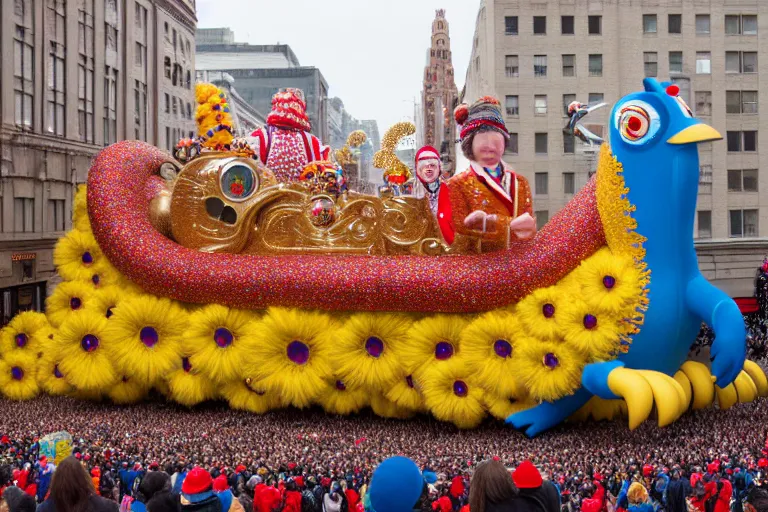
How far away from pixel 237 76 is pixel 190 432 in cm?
3882

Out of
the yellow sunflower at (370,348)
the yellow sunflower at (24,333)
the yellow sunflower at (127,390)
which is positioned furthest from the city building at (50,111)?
the yellow sunflower at (370,348)

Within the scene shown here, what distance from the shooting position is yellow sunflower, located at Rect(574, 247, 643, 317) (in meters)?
6.33

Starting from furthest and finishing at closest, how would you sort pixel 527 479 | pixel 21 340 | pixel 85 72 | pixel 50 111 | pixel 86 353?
pixel 85 72 < pixel 50 111 < pixel 21 340 < pixel 86 353 < pixel 527 479

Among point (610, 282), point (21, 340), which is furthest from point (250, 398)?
point (610, 282)

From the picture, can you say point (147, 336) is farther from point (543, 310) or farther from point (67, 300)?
point (543, 310)

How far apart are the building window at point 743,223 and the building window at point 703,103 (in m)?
2.27

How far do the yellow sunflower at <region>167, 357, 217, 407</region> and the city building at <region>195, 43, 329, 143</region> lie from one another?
114ft

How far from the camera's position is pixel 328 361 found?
7.22 meters

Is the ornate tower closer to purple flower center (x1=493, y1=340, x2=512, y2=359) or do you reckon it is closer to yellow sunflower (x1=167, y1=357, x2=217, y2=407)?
yellow sunflower (x1=167, y1=357, x2=217, y2=407)

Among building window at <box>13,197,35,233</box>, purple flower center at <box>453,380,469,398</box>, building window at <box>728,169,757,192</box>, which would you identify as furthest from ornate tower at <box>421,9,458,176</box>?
purple flower center at <box>453,380,469,398</box>

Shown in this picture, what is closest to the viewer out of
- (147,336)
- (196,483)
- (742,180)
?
(196,483)

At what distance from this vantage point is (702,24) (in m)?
16.9

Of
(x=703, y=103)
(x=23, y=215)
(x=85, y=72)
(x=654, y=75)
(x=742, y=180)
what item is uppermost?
(x=654, y=75)

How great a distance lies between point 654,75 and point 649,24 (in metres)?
1.12
